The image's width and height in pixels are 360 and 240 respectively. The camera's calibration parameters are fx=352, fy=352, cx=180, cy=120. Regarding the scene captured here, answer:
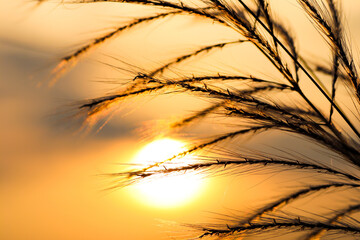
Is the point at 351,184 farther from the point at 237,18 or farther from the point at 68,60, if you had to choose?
the point at 68,60

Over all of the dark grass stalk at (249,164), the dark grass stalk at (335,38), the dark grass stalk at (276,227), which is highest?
the dark grass stalk at (335,38)

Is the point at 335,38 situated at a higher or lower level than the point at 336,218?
higher

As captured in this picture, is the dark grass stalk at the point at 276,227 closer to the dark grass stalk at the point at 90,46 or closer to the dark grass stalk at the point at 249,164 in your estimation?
the dark grass stalk at the point at 249,164

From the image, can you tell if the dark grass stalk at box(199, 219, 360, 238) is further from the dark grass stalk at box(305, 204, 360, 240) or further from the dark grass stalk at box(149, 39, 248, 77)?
the dark grass stalk at box(149, 39, 248, 77)

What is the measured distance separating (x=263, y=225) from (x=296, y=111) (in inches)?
12.3

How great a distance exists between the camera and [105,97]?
872 millimetres

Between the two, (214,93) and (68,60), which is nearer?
(214,93)

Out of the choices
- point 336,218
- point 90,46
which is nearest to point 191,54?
point 90,46

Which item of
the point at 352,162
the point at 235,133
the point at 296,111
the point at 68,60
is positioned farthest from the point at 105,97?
the point at 352,162

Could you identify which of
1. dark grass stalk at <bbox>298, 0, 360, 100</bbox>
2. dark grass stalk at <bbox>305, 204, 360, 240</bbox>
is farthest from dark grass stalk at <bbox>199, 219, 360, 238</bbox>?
dark grass stalk at <bbox>298, 0, 360, 100</bbox>

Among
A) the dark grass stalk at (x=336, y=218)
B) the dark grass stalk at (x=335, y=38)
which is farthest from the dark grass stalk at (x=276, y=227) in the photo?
the dark grass stalk at (x=335, y=38)

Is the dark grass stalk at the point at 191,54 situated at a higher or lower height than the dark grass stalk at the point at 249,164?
higher

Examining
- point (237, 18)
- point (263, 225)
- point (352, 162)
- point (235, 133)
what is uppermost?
point (237, 18)

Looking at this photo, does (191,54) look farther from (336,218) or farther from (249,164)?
(336,218)
